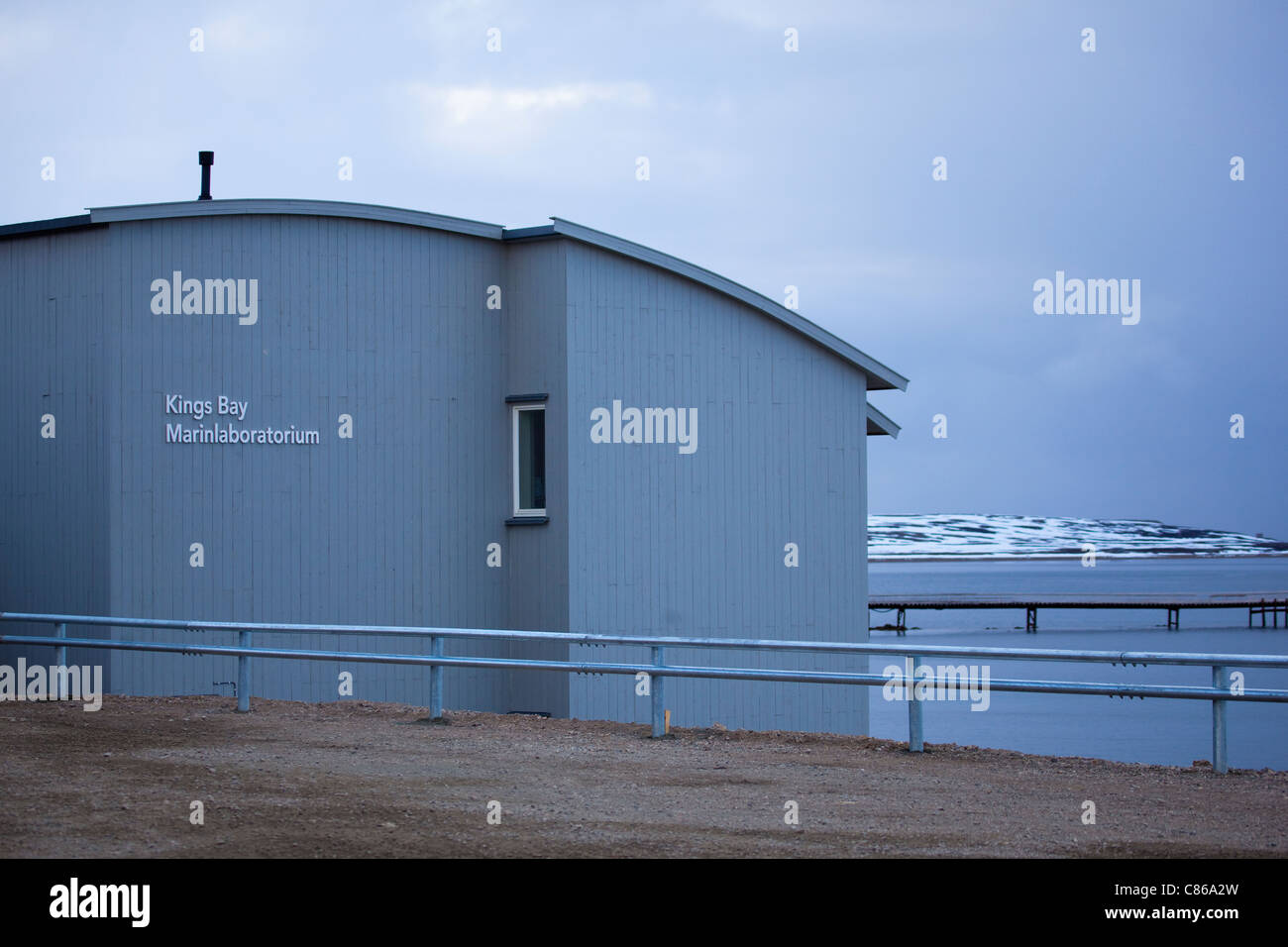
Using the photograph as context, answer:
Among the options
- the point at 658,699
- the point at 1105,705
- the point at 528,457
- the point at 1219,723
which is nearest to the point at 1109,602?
the point at 1105,705

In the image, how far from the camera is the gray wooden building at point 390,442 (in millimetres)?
15477

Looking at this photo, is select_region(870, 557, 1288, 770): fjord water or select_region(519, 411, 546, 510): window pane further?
select_region(870, 557, 1288, 770): fjord water

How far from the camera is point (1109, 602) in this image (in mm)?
109688

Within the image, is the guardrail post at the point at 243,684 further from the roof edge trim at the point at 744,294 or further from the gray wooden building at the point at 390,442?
the roof edge trim at the point at 744,294

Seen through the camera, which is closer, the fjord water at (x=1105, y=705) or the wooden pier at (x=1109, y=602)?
the fjord water at (x=1105, y=705)

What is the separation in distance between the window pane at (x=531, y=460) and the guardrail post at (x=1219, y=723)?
29.4ft

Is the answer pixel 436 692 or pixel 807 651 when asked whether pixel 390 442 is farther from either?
pixel 807 651

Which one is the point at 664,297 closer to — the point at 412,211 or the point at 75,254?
the point at 412,211

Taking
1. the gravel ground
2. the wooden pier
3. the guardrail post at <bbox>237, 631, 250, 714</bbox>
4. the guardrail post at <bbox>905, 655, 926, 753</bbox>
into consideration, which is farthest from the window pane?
the wooden pier

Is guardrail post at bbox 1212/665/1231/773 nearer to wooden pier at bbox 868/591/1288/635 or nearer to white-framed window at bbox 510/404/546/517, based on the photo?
white-framed window at bbox 510/404/546/517

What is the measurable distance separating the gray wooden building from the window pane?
1.5 inches

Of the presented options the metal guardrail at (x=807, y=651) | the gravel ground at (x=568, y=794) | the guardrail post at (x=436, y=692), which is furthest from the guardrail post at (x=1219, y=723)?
the guardrail post at (x=436, y=692)

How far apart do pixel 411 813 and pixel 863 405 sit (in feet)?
40.5

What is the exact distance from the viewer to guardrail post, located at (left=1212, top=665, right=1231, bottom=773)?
31.4 ft
